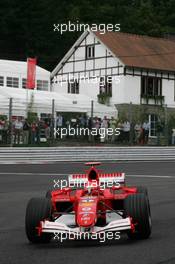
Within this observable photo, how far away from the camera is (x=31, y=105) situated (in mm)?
28438

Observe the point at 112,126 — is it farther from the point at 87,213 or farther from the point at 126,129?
the point at 87,213

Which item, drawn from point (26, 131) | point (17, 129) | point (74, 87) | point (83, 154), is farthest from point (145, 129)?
point (74, 87)

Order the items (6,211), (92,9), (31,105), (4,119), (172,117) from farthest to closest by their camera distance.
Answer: (92,9) → (172,117) → (31,105) → (4,119) → (6,211)

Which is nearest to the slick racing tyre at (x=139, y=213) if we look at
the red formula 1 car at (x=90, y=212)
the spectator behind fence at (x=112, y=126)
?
the red formula 1 car at (x=90, y=212)

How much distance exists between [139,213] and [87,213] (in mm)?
598

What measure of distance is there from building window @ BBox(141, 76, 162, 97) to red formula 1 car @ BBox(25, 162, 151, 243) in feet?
140

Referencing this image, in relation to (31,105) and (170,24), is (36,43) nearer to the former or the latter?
(170,24)

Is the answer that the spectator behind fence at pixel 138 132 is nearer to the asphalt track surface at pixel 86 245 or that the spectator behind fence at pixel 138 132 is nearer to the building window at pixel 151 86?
the asphalt track surface at pixel 86 245

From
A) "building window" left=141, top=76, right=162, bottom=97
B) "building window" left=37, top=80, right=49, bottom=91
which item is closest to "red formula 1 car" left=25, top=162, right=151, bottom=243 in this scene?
"building window" left=141, top=76, right=162, bottom=97

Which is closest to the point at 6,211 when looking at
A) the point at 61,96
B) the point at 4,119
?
the point at 4,119

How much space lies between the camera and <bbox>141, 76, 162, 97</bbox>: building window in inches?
1997

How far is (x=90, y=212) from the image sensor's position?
7.29 m

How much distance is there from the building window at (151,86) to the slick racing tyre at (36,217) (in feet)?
141

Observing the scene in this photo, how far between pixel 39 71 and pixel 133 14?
18.2 metres
